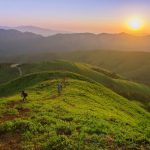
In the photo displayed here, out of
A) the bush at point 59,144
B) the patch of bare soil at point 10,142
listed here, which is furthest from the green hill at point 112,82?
the bush at point 59,144

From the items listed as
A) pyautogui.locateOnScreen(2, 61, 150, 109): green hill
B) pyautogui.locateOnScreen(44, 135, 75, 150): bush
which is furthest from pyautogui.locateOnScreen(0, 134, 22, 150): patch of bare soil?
pyautogui.locateOnScreen(2, 61, 150, 109): green hill

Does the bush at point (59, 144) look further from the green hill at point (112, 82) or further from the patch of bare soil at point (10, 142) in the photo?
the green hill at point (112, 82)

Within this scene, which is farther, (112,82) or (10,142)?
(112,82)

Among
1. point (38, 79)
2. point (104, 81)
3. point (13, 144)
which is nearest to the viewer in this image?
point (13, 144)

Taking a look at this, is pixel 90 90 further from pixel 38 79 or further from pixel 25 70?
pixel 25 70

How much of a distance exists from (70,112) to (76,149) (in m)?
11.6

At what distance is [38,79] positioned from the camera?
68.4 m

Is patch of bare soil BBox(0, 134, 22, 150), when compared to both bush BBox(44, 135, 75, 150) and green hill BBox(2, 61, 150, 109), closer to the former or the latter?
bush BBox(44, 135, 75, 150)

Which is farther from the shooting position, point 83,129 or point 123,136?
point 83,129

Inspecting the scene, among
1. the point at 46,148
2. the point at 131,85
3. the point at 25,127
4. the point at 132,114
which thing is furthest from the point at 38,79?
the point at 46,148

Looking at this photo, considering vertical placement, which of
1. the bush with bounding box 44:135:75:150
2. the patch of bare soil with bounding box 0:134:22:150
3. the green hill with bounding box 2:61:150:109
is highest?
the bush with bounding box 44:135:75:150

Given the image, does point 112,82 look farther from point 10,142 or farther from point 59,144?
point 59,144

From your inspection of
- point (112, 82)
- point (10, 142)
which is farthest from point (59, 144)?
point (112, 82)

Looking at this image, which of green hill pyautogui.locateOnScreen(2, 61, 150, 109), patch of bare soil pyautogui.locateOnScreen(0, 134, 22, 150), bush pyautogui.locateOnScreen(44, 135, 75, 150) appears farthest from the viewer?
green hill pyautogui.locateOnScreen(2, 61, 150, 109)
